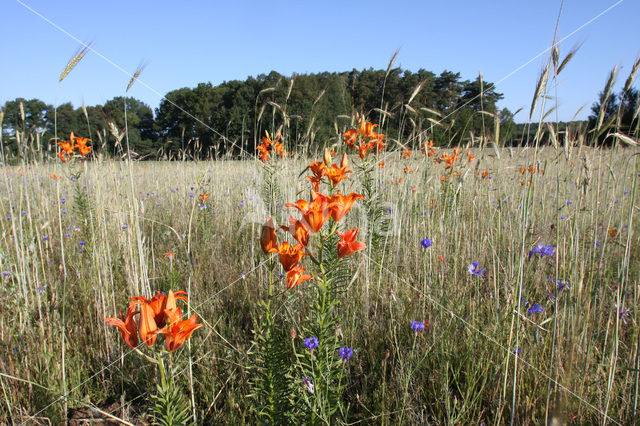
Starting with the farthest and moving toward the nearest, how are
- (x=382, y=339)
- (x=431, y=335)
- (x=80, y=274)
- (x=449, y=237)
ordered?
(x=449, y=237) → (x=80, y=274) → (x=382, y=339) → (x=431, y=335)

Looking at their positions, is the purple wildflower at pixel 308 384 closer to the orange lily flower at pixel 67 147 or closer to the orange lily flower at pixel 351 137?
the orange lily flower at pixel 351 137

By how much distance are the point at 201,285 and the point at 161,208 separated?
8.44ft

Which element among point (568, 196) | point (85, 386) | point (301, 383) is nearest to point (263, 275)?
point (85, 386)

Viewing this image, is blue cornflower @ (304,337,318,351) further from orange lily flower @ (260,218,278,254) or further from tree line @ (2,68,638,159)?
tree line @ (2,68,638,159)

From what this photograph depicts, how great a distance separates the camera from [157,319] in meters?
0.84

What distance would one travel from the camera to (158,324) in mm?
846

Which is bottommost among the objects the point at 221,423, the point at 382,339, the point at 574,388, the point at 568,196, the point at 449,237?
the point at 221,423

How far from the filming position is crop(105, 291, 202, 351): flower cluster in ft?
2.61

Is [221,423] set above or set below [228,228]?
below

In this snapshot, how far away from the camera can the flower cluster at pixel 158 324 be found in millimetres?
795

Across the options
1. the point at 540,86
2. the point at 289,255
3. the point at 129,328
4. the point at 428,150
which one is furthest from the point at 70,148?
the point at 540,86

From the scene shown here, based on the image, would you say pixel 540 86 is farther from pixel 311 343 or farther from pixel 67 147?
pixel 67 147

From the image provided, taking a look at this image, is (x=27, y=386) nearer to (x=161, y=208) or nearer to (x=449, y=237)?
(x=449, y=237)

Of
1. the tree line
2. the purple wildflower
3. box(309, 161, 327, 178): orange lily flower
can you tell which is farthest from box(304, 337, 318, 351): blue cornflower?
the tree line
